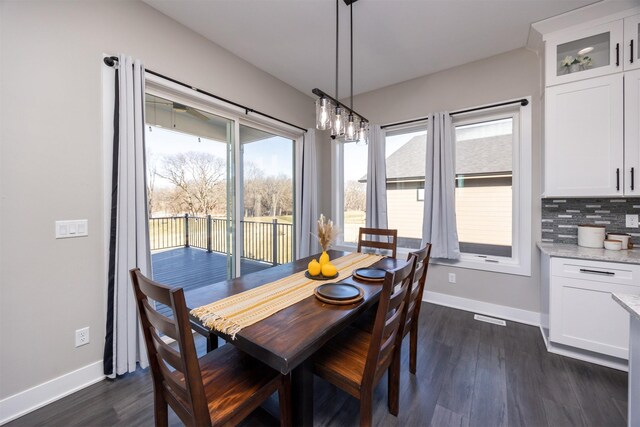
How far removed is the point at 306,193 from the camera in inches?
145

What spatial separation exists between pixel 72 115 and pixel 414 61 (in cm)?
325

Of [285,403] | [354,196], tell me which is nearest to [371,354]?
[285,403]

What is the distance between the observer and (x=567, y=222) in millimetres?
2484

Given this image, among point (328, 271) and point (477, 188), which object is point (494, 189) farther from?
point (328, 271)

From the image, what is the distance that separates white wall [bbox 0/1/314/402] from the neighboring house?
324cm

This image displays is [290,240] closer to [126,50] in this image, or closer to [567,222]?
[126,50]

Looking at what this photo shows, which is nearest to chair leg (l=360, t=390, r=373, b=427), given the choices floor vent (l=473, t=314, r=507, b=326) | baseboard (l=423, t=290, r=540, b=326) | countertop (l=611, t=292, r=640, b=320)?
countertop (l=611, t=292, r=640, b=320)

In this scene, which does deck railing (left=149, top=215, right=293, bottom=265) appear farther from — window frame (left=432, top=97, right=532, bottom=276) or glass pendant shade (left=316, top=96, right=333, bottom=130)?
window frame (left=432, top=97, right=532, bottom=276)

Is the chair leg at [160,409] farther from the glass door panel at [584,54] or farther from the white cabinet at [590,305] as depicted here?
the glass door panel at [584,54]

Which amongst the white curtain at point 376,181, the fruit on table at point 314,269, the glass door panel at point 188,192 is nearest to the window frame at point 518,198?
the white curtain at point 376,181

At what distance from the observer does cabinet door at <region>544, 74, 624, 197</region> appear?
2070mm

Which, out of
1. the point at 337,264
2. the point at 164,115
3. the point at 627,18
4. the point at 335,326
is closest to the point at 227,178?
the point at 164,115

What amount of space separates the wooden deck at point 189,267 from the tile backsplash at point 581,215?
3390 millimetres

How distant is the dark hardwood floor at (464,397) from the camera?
1497 millimetres
